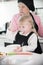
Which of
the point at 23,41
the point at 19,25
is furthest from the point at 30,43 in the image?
the point at 19,25

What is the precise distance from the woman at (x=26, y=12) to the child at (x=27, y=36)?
0.11 ft

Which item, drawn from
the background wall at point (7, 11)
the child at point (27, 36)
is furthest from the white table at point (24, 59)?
the background wall at point (7, 11)

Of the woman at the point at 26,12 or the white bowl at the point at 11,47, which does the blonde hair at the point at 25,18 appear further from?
the white bowl at the point at 11,47

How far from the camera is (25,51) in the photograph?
136 cm

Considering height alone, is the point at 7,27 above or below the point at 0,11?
below

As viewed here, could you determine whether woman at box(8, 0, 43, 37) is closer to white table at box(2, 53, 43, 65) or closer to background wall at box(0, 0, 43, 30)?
background wall at box(0, 0, 43, 30)

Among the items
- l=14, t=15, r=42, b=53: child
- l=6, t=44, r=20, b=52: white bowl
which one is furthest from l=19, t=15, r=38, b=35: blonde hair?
l=6, t=44, r=20, b=52: white bowl

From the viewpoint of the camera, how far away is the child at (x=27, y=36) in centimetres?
134

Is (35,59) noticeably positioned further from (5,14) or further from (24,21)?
(5,14)

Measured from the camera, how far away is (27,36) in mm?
1357

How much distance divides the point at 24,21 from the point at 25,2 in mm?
151

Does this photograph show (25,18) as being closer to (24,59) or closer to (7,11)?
(7,11)

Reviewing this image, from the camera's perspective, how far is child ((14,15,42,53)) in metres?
1.34

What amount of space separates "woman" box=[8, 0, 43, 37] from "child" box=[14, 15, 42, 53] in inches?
1.3
